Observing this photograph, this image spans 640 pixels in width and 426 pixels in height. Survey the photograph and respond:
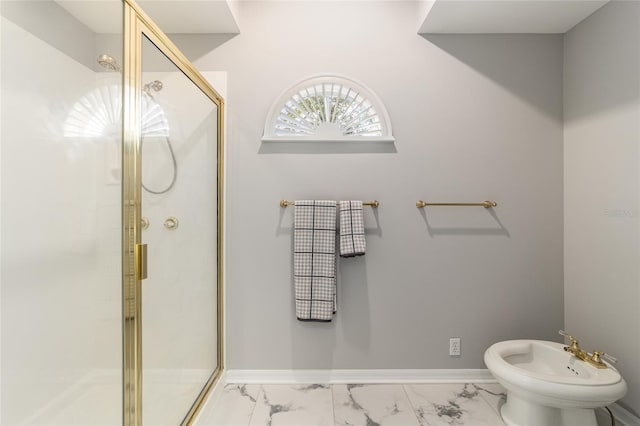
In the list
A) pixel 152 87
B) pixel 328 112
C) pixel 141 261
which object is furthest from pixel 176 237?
pixel 328 112

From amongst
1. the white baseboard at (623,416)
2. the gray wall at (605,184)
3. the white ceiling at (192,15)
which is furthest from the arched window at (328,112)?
the white baseboard at (623,416)

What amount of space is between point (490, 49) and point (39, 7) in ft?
7.07

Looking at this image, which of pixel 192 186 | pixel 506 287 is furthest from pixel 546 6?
pixel 192 186

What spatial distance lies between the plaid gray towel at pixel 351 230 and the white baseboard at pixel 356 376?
30.1 inches

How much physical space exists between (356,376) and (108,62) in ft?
6.40

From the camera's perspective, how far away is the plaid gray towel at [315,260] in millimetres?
1745

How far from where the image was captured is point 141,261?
106 centimetres

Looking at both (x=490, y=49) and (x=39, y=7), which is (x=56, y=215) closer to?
(x=39, y=7)

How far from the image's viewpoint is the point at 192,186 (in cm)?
148

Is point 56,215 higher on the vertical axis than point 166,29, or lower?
lower

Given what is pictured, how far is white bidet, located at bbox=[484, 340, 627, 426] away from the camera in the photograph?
1.28 metres

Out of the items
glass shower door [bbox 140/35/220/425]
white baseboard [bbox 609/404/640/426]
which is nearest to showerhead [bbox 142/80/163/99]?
glass shower door [bbox 140/35/220/425]

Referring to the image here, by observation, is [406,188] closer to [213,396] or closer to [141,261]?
[141,261]

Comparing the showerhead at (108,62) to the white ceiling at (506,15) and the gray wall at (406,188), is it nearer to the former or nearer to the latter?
the gray wall at (406,188)
